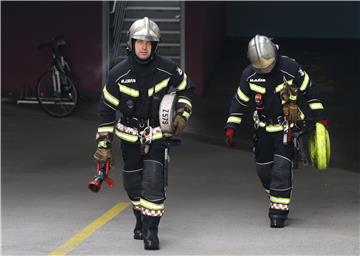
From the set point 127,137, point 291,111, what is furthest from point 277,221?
point 127,137

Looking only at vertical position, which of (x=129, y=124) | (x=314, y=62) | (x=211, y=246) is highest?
(x=129, y=124)

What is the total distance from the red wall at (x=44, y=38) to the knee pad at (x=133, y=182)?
916 centimetres

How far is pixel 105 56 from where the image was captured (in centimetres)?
1786

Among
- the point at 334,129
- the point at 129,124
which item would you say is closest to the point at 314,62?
the point at 334,129

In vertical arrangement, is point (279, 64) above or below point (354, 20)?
above

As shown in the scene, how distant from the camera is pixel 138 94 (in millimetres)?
8508

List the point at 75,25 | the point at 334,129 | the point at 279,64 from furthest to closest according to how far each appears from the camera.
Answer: the point at 75,25, the point at 334,129, the point at 279,64

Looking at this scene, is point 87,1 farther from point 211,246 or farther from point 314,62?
point 211,246

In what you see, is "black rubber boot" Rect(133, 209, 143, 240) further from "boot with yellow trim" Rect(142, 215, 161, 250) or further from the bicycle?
the bicycle

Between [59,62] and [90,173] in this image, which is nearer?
[90,173]

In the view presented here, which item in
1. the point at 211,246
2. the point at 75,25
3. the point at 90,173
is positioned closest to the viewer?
the point at 211,246

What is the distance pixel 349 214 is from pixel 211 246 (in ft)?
6.01

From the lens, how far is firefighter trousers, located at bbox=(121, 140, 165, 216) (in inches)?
335

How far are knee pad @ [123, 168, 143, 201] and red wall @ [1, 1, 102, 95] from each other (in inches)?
361
